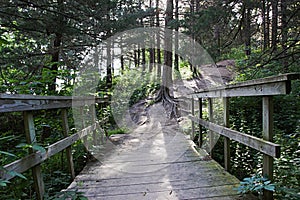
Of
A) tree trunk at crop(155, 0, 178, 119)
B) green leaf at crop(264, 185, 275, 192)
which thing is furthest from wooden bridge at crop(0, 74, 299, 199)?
tree trunk at crop(155, 0, 178, 119)

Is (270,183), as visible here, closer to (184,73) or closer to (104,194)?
(104,194)

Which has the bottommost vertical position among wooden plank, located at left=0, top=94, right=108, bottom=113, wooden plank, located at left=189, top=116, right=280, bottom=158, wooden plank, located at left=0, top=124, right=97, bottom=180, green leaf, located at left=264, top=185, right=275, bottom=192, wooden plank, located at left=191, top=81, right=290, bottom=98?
green leaf, located at left=264, top=185, right=275, bottom=192

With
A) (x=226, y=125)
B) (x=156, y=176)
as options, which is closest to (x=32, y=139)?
(x=156, y=176)

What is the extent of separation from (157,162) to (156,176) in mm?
661

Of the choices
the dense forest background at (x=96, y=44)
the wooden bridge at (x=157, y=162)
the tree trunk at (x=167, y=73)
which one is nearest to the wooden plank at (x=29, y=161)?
the wooden bridge at (x=157, y=162)

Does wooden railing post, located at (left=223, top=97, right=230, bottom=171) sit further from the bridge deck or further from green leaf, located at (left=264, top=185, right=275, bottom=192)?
green leaf, located at (left=264, top=185, right=275, bottom=192)

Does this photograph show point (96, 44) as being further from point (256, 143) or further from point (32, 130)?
point (256, 143)

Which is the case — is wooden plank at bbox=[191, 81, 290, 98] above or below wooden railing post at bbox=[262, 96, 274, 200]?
above

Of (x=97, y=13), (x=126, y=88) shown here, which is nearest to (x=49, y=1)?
(x=97, y=13)

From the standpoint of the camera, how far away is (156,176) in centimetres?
322

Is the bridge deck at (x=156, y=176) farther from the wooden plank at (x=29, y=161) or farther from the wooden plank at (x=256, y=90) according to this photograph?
the wooden plank at (x=256, y=90)

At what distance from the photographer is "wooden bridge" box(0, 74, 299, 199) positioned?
6.71 ft

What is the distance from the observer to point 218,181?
292cm

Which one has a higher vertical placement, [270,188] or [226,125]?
[226,125]
